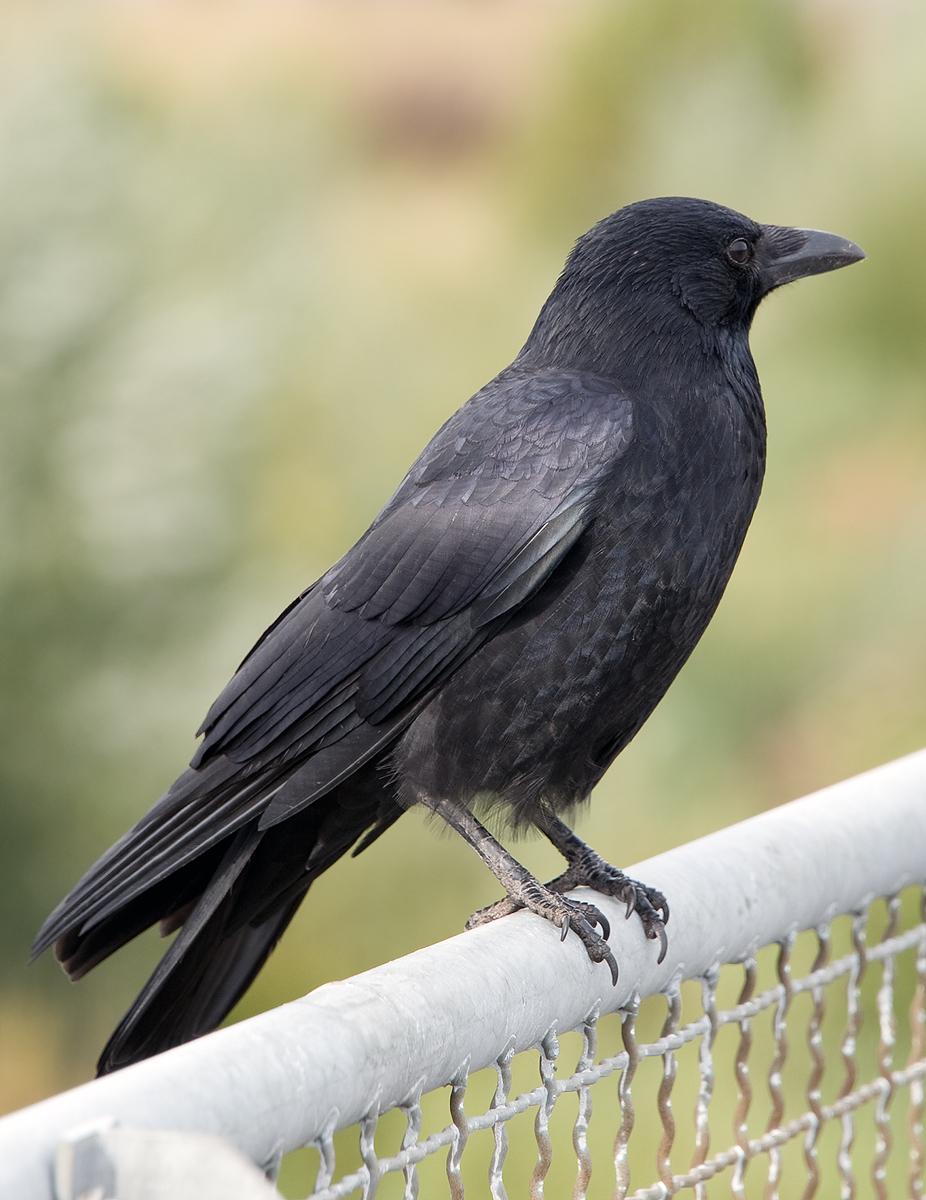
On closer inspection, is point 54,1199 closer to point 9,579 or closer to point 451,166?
point 9,579

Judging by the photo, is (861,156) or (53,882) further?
(861,156)

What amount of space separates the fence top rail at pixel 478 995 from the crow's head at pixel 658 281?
0.91 metres

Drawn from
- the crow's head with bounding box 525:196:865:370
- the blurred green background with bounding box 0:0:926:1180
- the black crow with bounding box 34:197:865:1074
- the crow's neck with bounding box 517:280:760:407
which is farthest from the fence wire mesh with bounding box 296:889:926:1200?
the blurred green background with bounding box 0:0:926:1180

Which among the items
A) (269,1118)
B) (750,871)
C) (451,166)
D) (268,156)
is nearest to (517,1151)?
(750,871)

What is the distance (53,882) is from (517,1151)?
88.9 inches

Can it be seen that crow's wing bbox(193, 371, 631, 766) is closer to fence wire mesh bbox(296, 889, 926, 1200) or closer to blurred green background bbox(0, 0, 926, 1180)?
fence wire mesh bbox(296, 889, 926, 1200)

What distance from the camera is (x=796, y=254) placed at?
2.53 m

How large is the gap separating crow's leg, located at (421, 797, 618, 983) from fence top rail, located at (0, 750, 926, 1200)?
0.9 inches

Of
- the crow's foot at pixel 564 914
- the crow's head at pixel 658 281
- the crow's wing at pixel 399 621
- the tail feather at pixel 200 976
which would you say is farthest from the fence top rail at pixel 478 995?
the crow's head at pixel 658 281

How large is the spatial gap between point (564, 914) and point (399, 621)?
57 cm

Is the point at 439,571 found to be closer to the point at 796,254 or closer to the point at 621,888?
the point at 621,888

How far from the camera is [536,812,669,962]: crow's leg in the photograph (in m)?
1.63

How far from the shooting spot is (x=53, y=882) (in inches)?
223

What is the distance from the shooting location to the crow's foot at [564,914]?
1.53 meters
